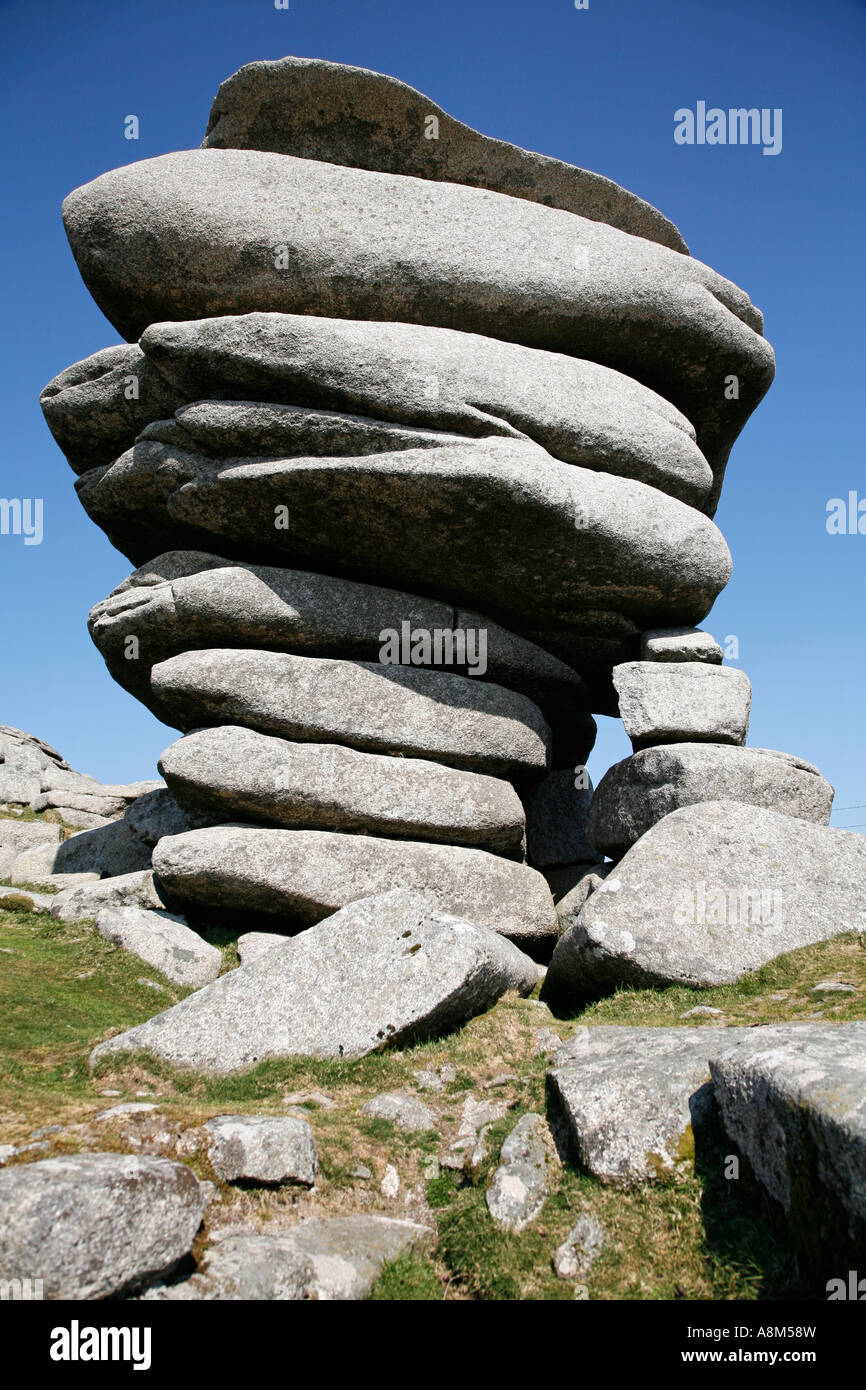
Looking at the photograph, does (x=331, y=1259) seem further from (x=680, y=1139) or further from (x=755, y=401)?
(x=755, y=401)

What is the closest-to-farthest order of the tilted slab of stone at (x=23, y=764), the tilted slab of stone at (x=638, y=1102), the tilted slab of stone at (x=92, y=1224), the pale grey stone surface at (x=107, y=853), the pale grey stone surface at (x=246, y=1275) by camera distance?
the tilted slab of stone at (x=92, y=1224)
the pale grey stone surface at (x=246, y=1275)
the tilted slab of stone at (x=638, y=1102)
the pale grey stone surface at (x=107, y=853)
the tilted slab of stone at (x=23, y=764)

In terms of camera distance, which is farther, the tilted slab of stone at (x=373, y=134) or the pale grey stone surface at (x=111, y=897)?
the tilted slab of stone at (x=373, y=134)

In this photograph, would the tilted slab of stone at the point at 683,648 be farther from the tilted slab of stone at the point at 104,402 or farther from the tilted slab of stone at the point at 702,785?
the tilted slab of stone at the point at 104,402

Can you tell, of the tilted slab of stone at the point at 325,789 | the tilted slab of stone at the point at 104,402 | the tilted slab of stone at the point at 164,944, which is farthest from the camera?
the tilted slab of stone at the point at 104,402

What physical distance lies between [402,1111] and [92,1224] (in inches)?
161

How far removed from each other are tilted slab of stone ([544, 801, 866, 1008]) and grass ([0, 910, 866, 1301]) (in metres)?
0.42

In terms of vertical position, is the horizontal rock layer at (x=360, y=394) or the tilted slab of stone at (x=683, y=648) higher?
the horizontal rock layer at (x=360, y=394)

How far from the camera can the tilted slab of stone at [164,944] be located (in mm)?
14945

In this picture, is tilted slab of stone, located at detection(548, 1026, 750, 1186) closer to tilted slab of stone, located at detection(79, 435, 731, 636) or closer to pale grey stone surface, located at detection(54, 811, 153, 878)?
tilted slab of stone, located at detection(79, 435, 731, 636)

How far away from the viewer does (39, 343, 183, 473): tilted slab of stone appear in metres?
19.8

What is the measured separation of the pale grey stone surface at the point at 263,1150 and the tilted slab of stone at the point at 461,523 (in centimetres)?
1214

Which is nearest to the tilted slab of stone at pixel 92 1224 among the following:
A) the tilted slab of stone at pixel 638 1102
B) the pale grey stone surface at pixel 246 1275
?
the pale grey stone surface at pixel 246 1275

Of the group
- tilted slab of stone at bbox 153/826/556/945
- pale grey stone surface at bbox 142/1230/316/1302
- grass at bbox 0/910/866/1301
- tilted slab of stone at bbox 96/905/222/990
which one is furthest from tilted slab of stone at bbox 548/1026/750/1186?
tilted slab of stone at bbox 96/905/222/990

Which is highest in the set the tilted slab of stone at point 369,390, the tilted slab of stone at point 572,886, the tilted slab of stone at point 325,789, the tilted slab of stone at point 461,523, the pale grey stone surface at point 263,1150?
the tilted slab of stone at point 369,390
